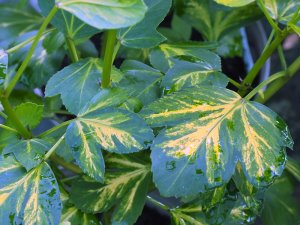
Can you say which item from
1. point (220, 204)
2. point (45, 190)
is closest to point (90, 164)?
point (45, 190)

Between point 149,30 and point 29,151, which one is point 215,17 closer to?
point 149,30

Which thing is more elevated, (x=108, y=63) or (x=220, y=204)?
(x=108, y=63)

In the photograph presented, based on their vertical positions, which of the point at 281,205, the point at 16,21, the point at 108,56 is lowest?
the point at 281,205

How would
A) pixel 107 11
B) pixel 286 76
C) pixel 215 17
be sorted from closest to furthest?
pixel 107 11 < pixel 286 76 < pixel 215 17

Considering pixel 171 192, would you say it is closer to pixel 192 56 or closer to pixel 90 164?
pixel 90 164

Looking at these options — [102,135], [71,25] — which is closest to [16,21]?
[71,25]

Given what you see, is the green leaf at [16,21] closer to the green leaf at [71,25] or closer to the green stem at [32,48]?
the green leaf at [71,25]
